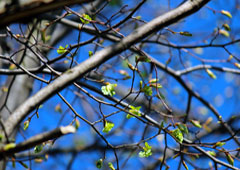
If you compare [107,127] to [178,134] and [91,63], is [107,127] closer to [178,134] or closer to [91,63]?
[178,134]

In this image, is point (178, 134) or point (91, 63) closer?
point (91, 63)

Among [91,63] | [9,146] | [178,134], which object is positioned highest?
[91,63]

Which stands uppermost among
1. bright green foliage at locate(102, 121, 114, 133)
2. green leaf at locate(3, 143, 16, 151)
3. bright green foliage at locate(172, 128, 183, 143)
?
bright green foliage at locate(102, 121, 114, 133)

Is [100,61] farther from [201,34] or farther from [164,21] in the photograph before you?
[201,34]

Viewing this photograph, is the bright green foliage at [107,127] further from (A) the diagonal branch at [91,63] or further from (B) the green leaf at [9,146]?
(B) the green leaf at [9,146]

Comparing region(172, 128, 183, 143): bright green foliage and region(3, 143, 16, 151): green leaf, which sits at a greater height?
region(172, 128, 183, 143): bright green foliage

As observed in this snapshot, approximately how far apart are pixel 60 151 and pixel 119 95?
5.21 feet

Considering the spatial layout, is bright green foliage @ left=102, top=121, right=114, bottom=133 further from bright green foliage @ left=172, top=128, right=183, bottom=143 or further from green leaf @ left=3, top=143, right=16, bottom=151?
green leaf @ left=3, top=143, right=16, bottom=151

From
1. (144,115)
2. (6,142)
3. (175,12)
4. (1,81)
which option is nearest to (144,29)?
(175,12)

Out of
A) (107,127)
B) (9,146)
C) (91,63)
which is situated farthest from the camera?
(107,127)

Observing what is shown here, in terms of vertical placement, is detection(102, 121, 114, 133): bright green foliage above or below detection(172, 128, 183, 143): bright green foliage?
above

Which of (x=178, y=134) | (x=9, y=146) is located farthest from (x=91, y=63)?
(x=178, y=134)

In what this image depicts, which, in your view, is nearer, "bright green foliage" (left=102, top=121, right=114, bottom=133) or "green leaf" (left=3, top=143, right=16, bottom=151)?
"green leaf" (left=3, top=143, right=16, bottom=151)

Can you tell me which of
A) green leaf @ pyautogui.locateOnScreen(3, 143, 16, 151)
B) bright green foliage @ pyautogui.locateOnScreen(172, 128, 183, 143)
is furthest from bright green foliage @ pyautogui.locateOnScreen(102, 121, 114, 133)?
green leaf @ pyautogui.locateOnScreen(3, 143, 16, 151)
